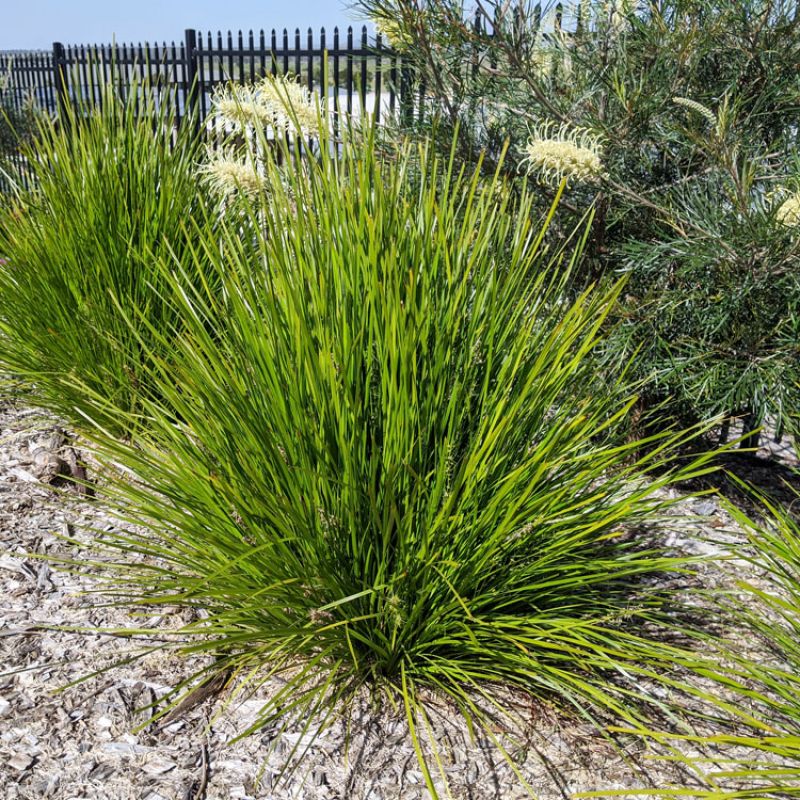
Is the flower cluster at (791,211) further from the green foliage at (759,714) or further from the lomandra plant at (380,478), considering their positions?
the green foliage at (759,714)

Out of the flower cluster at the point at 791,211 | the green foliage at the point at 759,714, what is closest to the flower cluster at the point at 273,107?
the flower cluster at the point at 791,211

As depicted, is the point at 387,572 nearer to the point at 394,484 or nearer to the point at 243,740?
the point at 394,484

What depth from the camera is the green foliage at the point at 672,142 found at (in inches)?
105

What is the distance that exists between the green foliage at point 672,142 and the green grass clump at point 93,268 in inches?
42.6

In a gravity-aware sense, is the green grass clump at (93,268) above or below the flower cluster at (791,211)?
below

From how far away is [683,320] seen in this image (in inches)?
116

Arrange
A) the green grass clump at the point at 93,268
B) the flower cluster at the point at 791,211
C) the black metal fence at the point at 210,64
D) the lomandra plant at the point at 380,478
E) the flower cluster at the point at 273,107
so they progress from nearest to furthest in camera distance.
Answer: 1. the lomandra plant at the point at 380,478
2. the flower cluster at the point at 791,211
3. the flower cluster at the point at 273,107
4. the green grass clump at the point at 93,268
5. the black metal fence at the point at 210,64

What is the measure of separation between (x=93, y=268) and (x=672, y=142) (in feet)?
7.64

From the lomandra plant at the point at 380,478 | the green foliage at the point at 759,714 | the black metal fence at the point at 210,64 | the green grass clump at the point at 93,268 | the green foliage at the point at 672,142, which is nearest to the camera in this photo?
the green foliage at the point at 759,714

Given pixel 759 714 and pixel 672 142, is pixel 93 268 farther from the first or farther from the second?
pixel 759 714

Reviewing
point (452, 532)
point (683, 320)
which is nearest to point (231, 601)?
point (452, 532)

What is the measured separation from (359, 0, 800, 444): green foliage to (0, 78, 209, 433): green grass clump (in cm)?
108

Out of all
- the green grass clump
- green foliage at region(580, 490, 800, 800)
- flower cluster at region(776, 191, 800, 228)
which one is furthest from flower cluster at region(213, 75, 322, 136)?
green foliage at region(580, 490, 800, 800)

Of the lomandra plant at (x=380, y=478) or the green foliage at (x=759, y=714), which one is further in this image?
the lomandra plant at (x=380, y=478)
